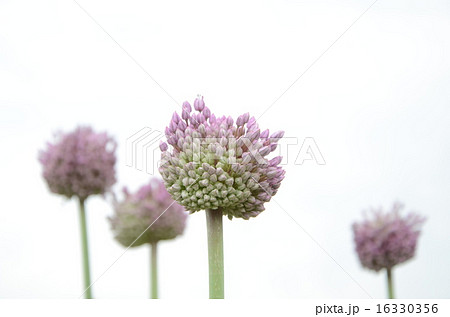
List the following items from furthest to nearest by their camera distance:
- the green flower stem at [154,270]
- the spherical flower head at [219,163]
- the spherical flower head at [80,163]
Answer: the green flower stem at [154,270], the spherical flower head at [80,163], the spherical flower head at [219,163]

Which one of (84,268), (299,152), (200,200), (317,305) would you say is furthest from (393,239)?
(84,268)

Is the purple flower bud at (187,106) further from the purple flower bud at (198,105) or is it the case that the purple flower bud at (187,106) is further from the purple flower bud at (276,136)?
the purple flower bud at (276,136)

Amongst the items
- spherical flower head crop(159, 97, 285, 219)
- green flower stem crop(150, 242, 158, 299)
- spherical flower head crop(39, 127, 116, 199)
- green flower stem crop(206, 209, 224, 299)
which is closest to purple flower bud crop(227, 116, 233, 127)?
spherical flower head crop(159, 97, 285, 219)

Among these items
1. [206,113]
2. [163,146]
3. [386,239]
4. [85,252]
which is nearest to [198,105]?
[206,113]

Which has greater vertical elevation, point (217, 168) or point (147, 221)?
point (217, 168)

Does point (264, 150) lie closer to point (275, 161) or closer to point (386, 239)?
point (275, 161)

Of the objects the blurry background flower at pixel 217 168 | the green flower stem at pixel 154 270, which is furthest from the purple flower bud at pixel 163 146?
the green flower stem at pixel 154 270
